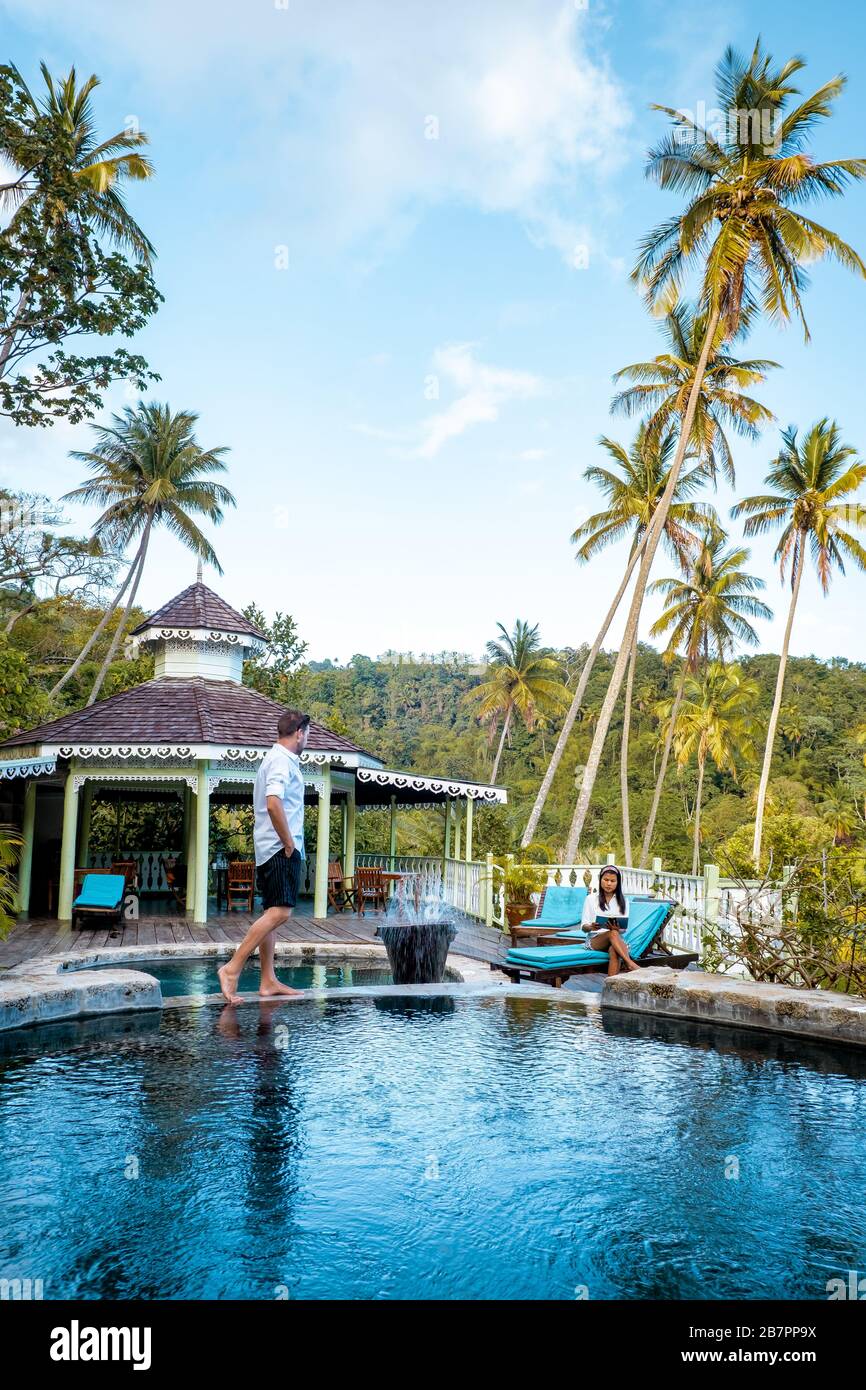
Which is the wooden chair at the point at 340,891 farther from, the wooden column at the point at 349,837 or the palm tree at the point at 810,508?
the palm tree at the point at 810,508

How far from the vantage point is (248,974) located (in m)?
9.95

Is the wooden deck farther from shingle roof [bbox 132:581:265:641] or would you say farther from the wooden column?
shingle roof [bbox 132:581:265:641]

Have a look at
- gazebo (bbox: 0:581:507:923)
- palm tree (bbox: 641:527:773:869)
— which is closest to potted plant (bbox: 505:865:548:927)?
gazebo (bbox: 0:581:507:923)

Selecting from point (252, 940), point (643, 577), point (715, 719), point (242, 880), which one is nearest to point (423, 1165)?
point (252, 940)

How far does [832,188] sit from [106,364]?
1479cm

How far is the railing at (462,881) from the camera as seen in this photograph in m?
14.9

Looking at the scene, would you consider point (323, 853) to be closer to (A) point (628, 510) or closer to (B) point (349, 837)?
(B) point (349, 837)

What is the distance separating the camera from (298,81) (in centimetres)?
1292

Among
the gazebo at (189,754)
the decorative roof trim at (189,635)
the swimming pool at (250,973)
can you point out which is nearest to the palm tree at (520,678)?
the gazebo at (189,754)

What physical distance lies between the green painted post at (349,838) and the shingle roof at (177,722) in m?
2.71

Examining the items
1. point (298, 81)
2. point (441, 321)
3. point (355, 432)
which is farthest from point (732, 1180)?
point (355, 432)

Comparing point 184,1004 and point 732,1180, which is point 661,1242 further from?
point 184,1004

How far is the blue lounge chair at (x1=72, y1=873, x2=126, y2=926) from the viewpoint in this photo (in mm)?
13070
